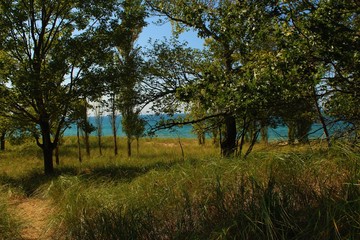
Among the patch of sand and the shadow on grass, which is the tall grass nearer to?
the patch of sand

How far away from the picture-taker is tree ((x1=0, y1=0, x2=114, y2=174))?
1101cm

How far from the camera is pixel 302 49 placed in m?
4.69

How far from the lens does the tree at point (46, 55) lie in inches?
433

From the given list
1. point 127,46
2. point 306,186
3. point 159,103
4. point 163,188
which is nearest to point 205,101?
point 163,188

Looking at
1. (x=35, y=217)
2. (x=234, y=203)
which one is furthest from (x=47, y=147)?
(x=234, y=203)

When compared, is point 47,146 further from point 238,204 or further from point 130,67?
point 238,204

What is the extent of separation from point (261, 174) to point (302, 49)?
1.71m

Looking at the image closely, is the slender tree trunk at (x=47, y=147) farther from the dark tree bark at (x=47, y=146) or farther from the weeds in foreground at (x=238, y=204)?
the weeds in foreground at (x=238, y=204)

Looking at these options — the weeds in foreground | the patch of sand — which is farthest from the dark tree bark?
the weeds in foreground

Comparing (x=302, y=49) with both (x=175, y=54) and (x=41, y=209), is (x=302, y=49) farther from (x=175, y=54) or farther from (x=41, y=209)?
(x=175, y=54)

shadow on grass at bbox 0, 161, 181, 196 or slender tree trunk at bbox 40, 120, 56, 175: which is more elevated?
slender tree trunk at bbox 40, 120, 56, 175

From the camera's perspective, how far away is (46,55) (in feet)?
42.8

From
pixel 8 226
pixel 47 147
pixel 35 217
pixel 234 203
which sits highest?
pixel 47 147

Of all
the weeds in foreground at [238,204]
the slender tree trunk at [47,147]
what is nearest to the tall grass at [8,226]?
the weeds in foreground at [238,204]
